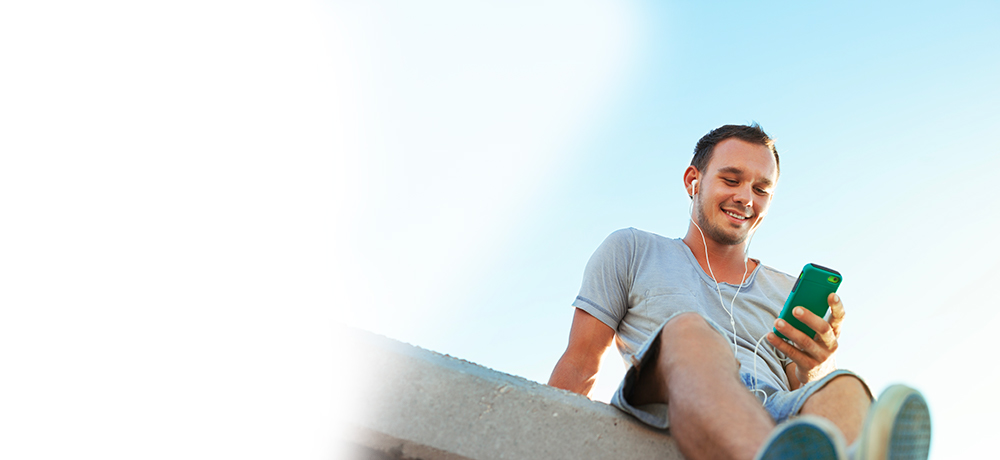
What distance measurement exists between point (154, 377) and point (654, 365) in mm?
1216

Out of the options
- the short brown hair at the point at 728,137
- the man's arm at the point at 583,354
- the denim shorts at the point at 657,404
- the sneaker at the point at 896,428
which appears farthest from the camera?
the short brown hair at the point at 728,137

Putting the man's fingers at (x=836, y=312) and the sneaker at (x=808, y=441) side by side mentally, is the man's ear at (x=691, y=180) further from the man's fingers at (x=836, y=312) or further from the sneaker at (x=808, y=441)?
the sneaker at (x=808, y=441)

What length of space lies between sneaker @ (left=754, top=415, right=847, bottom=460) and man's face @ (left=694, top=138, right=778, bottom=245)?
1.93 m

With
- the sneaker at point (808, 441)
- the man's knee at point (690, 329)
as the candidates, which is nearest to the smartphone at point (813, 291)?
the man's knee at point (690, 329)

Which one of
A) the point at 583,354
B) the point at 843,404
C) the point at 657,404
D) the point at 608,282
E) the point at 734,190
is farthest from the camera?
the point at 734,190

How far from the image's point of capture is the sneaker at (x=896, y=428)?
101 centimetres

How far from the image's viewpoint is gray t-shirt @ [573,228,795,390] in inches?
93.2

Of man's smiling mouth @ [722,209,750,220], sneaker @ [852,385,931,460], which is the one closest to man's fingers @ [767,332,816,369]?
sneaker @ [852,385,931,460]

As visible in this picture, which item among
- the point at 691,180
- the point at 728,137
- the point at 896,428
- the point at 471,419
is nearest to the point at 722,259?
the point at 691,180

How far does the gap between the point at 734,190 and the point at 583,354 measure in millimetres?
1172

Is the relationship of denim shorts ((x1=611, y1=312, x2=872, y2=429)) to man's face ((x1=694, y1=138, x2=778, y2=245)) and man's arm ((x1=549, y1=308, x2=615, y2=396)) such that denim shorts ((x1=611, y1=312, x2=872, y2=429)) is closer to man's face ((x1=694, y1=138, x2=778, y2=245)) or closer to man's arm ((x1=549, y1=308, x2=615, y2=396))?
man's arm ((x1=549, y1=308, x2=615, y2=396))

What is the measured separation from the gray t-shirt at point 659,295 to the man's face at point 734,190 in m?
0.24

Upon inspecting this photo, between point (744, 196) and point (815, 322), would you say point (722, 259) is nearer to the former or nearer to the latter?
point (744, 196)

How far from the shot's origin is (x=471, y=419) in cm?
155
